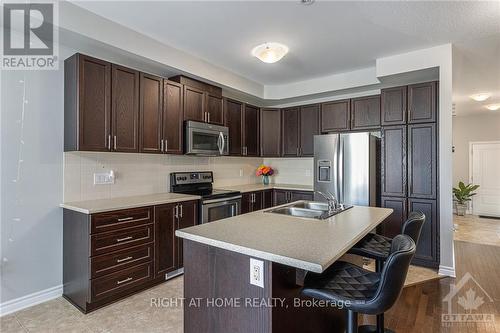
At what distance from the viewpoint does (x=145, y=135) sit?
10.0 ft

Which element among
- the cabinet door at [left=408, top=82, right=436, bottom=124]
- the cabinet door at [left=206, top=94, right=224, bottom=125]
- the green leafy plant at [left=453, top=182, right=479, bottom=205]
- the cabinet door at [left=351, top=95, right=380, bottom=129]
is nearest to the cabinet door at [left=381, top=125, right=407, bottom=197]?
the cabinet door at [left=408, top=82, right=436, bottom=124]

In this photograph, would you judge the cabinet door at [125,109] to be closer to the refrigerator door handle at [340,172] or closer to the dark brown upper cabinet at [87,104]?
the dark brown upper cabinet at [87,104]

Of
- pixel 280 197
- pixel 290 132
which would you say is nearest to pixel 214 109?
pixel 290 132

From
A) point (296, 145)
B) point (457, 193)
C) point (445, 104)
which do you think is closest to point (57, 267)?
point (296, 145)

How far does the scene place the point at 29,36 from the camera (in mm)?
2488

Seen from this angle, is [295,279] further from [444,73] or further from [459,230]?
[459,230]

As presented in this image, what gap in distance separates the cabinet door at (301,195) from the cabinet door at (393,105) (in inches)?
56.8

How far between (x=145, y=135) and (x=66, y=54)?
41.1 inches

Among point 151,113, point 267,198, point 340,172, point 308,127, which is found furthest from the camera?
point 308,127

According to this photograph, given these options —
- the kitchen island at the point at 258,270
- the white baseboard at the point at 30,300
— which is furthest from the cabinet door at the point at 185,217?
the kitchen island at the point at 258,270

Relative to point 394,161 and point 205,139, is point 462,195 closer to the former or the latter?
point 394,161

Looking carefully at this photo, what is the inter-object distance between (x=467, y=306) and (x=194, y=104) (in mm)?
3560

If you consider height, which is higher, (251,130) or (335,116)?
(335,116)

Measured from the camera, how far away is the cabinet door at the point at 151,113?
303 cm
